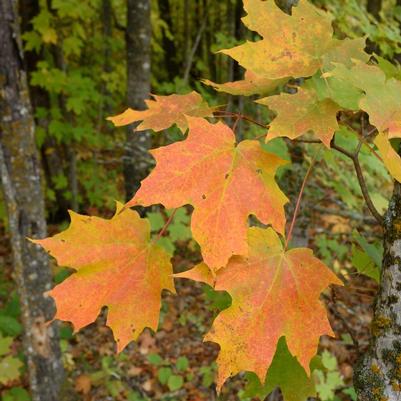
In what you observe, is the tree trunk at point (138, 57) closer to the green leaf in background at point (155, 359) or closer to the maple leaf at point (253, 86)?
the green leaf in background at point (155, 359)

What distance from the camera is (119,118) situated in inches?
58.2

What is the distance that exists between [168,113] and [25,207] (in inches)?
79.7

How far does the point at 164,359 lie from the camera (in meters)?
4.47

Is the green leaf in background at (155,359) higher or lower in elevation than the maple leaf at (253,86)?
lower

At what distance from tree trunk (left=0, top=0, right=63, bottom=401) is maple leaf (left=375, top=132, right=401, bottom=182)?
232 centimetres

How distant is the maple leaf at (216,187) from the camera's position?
41.0 inches

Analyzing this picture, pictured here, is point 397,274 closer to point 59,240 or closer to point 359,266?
point 359,266

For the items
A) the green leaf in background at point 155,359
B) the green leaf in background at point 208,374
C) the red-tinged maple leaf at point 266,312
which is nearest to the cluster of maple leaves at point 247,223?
the red-tinged maple leaf at point 266,312

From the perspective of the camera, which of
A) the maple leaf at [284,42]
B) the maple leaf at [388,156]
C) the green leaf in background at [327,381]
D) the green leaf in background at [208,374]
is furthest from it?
the green leaf in background at [208,374]

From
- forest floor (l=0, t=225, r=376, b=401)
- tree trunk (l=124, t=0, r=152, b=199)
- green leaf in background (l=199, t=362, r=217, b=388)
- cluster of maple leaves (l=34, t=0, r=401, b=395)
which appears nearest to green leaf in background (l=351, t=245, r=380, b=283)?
cluster of maple leaves (l=34, t=0, r=401, b=395)

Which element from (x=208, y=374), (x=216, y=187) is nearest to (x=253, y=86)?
(x=216, y=187)

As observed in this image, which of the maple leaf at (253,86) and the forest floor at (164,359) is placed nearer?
the maple leaf at (253,86)

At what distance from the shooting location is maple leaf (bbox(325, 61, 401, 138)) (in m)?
0.97

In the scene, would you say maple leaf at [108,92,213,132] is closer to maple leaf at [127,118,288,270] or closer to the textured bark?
maple leaf at [127,118,288,270]
